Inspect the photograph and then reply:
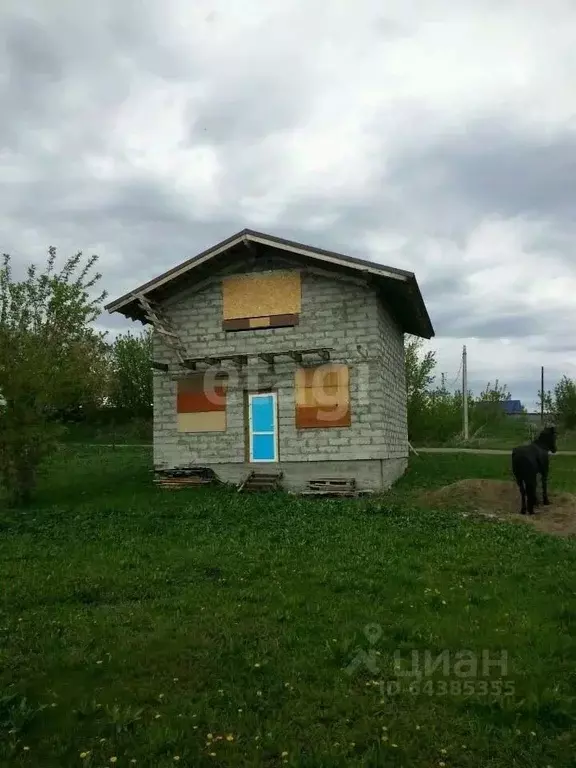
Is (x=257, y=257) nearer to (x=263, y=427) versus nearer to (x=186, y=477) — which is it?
(x=263, y=427)

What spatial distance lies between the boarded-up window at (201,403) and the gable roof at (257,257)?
96.1 inches

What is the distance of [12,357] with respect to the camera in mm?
15758

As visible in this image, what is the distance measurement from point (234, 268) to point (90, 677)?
1381 cm

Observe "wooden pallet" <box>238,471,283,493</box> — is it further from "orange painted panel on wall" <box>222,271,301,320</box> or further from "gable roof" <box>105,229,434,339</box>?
"gable roof" <box>105,229,434,339</box>

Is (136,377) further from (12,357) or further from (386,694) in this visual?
(386,694)

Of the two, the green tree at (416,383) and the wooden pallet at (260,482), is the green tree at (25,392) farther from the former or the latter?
the green tree at (416,383)

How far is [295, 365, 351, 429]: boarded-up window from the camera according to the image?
658 inches

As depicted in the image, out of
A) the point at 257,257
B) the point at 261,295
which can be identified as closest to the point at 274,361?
the point at 261,295

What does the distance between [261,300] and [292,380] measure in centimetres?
227

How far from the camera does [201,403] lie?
58.3ft

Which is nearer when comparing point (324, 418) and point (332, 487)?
point (332, 487)

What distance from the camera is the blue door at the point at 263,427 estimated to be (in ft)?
56.7

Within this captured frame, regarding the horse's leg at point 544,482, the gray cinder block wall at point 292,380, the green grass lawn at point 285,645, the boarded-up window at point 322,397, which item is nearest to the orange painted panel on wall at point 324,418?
the boarded-up window at point 322,397

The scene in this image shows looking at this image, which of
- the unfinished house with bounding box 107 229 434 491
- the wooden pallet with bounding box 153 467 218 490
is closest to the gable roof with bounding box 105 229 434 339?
the unfinished house with bounding box 107 229 434 491
